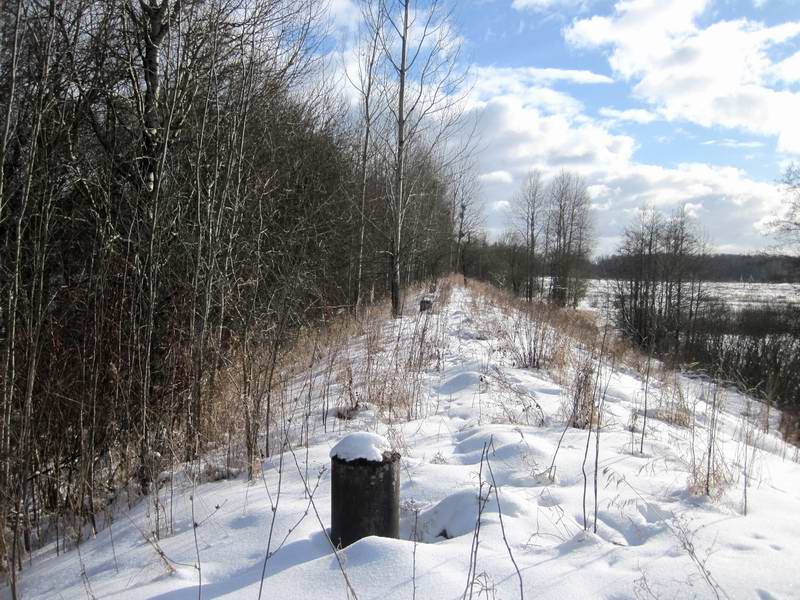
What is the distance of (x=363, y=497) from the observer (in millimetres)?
2223

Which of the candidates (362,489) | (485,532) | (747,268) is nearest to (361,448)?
(362,489)

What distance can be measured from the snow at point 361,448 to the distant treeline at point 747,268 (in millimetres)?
23967

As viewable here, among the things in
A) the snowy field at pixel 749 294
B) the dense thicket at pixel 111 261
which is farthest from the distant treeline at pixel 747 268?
the dense thicket at pixel 111 261

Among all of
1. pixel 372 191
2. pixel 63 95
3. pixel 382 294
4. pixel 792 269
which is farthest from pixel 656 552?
pixel 792 269

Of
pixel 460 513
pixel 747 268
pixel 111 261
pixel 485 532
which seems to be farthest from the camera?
pixel 747 268

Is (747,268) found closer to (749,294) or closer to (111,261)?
(749,294)

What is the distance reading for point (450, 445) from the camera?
3.75 m

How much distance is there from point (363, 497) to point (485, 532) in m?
0.64

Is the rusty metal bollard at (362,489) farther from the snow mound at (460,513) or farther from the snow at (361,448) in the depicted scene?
the snow mound at (460,513)

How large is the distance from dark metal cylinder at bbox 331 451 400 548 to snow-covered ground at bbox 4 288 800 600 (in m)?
0.10

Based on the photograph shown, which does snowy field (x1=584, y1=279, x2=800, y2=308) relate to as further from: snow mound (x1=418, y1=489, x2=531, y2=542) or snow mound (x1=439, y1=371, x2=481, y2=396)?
snow mound (x1=418, y1=489, x2=531, y2=542)

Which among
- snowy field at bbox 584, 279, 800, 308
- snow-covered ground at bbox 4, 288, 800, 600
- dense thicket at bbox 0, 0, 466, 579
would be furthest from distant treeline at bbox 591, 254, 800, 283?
dense thicket at bbox 0, 0, 466, 579

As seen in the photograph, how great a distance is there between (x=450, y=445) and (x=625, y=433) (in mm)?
1497

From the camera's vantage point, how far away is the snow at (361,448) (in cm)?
221
